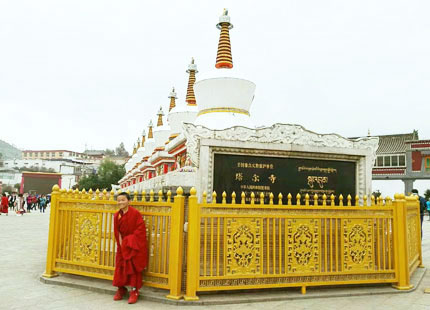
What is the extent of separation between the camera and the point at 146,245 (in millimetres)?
5742

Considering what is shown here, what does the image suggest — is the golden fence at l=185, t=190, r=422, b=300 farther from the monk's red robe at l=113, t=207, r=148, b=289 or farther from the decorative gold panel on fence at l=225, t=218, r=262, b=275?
the monk's red robe at l=113, t=207, r=148, b=289

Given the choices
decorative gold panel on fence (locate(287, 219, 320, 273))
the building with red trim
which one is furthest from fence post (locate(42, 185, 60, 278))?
the building with red trim

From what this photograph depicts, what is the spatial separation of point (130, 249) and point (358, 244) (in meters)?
3.70

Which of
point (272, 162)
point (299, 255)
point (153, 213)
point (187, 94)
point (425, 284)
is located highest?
point (187, 94)

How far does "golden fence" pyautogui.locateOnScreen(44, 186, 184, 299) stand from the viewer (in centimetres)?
560

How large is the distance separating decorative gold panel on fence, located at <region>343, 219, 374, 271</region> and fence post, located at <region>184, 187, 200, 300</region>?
2.48 metres

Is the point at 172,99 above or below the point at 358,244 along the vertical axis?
above

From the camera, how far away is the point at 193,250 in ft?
18.0

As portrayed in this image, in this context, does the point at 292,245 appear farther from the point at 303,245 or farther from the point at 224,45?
the point at 224,45

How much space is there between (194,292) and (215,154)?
2.92 meters

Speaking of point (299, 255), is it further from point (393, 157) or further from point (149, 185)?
point (393, 157)

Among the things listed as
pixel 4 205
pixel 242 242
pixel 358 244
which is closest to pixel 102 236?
pixel 242 242

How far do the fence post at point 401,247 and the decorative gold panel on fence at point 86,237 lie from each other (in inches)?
199

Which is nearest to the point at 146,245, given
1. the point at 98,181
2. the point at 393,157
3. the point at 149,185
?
the point at 149,185
